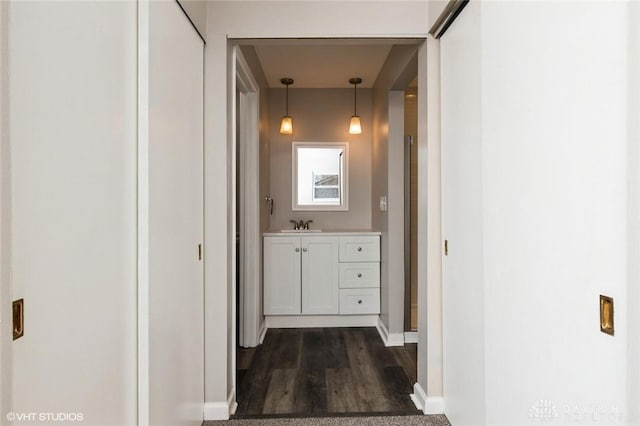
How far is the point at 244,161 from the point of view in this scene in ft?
11.3

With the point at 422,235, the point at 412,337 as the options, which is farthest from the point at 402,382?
the point at 422,235

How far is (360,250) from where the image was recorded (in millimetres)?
3971

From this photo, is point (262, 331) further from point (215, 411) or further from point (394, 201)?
point (394, 201)

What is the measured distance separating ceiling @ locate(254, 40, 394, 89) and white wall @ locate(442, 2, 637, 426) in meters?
1.66

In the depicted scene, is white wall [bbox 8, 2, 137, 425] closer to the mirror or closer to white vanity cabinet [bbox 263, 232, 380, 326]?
white vanity cabinet [bbox 263, 232, 380, 326]

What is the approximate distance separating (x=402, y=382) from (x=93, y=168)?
237 centimetres

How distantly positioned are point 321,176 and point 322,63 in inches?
49.9

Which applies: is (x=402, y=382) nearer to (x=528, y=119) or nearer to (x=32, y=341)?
(x=528, y=119)

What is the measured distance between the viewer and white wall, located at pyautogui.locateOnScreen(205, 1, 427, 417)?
227cm

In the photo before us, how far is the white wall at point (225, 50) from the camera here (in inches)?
89.2

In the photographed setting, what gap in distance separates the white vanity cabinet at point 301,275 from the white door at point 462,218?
71.7 inches

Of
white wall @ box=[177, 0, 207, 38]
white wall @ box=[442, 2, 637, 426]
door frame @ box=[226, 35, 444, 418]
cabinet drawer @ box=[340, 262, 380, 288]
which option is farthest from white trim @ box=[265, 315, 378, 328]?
white wall @ box=[177, 0, 207, 38]

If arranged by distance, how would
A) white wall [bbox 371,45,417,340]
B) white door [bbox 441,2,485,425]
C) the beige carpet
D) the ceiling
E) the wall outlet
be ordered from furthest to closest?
1. the wall outlet
2. white wall [bbox 371,45,417,340]
3. the ceiling
4. the beige carpet
5. white door [bbox 441,2,485,425]

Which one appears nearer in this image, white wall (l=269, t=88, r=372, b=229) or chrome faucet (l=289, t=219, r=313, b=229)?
chrome faucet (l=289, t=219, r=313, b=229)
